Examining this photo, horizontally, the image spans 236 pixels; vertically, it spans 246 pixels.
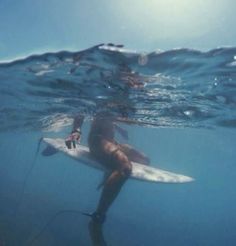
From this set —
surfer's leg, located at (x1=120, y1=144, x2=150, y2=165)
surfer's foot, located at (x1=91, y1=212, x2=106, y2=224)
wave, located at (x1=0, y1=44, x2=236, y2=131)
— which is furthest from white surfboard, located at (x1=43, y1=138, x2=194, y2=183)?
surfer's foot, located at (x1=91, y1=212, x2=106, y2=224)

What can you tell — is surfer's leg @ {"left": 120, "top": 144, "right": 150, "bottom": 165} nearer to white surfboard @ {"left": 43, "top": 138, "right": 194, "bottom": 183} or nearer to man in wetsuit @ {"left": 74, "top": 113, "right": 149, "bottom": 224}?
man in wetsuit @ {"left": 74, "top": 113, "right": 149, "bottom": 224}

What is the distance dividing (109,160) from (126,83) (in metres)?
3.45

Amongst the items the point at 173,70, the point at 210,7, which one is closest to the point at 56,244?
the point at 173,70

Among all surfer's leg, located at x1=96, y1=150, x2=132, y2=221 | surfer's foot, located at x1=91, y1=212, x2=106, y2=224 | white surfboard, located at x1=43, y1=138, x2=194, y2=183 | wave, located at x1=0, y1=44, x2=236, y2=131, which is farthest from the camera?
white surfboard, located at x1=43, y1=138, x2=194, y2=183

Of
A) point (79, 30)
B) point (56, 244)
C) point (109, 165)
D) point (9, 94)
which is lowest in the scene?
point (56, 244)

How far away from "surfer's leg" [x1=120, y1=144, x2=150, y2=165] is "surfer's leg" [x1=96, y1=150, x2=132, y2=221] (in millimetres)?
3112

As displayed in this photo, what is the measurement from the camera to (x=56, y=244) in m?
24.0

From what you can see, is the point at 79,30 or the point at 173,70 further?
the point at 173,70

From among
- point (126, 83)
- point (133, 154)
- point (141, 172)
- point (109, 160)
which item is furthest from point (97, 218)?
point (126, 83)

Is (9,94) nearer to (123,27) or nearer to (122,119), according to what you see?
(122,119)

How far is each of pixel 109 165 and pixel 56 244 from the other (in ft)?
40.6

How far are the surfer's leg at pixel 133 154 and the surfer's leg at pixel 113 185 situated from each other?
3.11 metres

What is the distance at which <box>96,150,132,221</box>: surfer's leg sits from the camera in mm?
11305

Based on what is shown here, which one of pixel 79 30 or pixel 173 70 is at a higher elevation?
pixel 79 30
